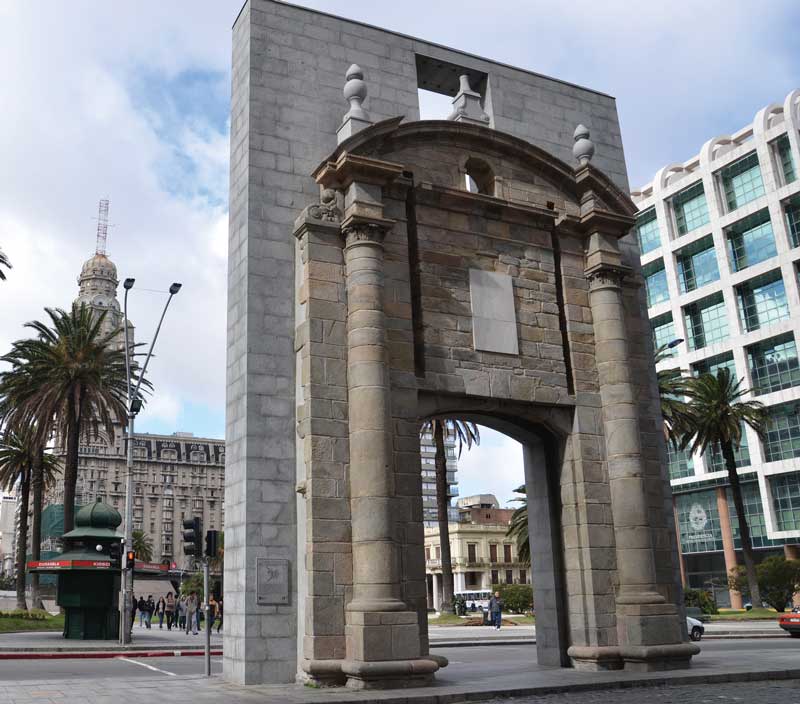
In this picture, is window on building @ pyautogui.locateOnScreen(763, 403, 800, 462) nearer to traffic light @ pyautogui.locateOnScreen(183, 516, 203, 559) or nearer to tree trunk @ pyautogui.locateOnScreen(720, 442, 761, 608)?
tree trunk @ pyautogui.locateOnScreen(720, 442, 761, 608)

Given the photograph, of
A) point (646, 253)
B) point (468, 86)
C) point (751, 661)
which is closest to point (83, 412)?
point (468, 86)

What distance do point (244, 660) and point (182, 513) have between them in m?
147

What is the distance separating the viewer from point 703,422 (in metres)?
46.2

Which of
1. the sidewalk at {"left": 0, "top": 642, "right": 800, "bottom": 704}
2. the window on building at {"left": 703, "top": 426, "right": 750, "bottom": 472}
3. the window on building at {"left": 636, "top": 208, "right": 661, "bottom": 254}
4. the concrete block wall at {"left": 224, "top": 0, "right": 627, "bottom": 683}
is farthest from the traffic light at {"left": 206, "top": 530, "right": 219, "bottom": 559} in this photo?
the window on building at {"left": 636, "top": 208, "right": 661, "bottom": 254}

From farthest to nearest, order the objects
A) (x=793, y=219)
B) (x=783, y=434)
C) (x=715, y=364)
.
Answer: (x=715, y=364) < (x=793, y=219) < (x=783, y=434)

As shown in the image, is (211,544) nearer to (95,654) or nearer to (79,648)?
Answer: (95,654)

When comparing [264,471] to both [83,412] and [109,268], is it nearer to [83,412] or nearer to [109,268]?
[83,412]

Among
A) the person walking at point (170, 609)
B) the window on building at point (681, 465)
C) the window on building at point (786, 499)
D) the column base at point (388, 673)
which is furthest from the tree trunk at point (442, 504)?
the window on building at point (681, 465)

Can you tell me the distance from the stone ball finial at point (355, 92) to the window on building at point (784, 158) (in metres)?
51.6

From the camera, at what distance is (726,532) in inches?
2501

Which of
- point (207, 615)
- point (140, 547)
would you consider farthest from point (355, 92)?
point (140, 547)

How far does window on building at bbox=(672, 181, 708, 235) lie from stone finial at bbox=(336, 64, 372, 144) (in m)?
55.7

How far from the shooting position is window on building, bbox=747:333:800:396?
2342 inches

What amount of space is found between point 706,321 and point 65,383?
48721 millimetres
